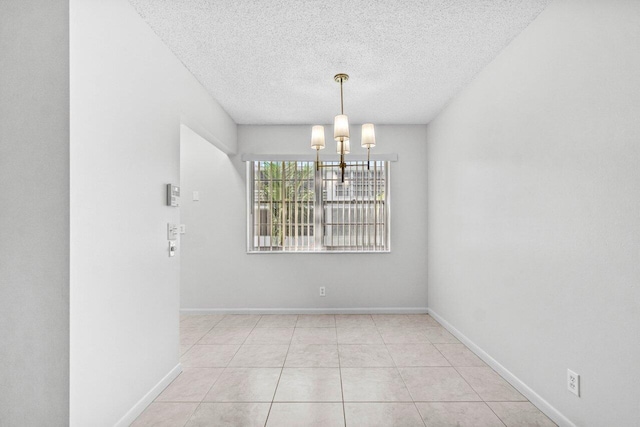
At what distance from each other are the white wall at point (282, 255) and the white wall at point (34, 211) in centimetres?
292

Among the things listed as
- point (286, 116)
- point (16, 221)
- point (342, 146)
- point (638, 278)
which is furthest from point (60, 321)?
point (286, 116)

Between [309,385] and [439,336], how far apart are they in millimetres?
1725

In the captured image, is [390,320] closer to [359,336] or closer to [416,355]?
[359,336]

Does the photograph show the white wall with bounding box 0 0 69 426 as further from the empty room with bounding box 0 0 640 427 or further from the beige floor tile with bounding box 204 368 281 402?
the beige floor tile with bounding box 204 368 281 402

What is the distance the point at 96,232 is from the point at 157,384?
1.29m

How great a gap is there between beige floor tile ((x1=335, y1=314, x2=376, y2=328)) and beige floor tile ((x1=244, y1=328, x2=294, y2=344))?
0.65 metres

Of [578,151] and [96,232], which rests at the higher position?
[578,151]

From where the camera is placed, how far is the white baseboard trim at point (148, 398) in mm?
1958

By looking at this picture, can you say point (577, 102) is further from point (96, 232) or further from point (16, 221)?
point (16, 221)

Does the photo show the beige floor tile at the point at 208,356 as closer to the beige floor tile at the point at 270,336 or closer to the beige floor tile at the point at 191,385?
the beige floor tile at the point at 191,385

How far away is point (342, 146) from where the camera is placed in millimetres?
2863

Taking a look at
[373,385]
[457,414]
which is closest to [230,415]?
[373,385]

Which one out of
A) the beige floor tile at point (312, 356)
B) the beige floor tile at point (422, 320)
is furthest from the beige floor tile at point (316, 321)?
the beige floor tile at point (422, 320)

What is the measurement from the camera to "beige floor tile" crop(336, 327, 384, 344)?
341 centimetres
